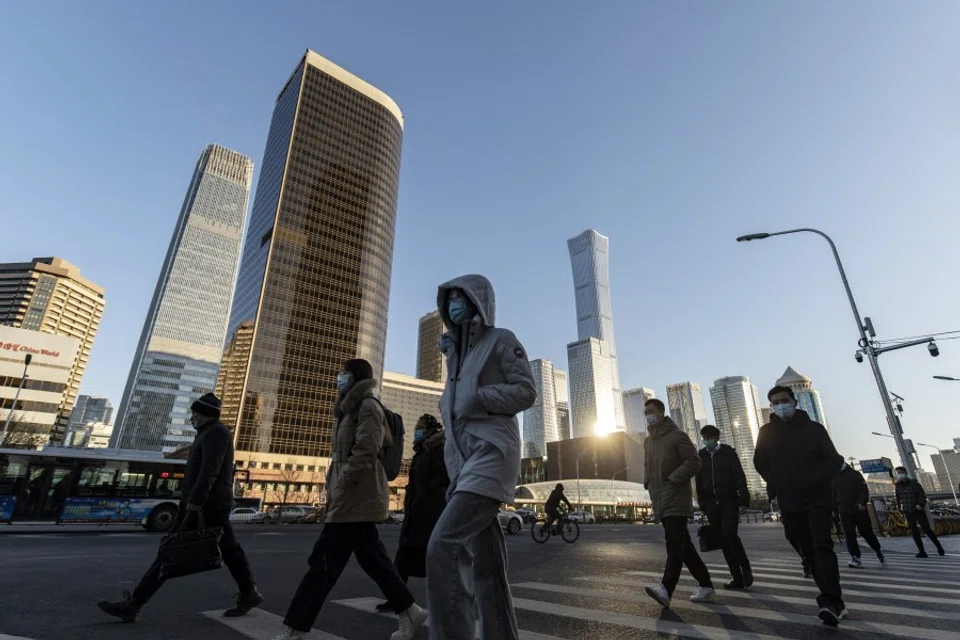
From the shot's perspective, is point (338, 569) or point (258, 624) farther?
point (258, 624)

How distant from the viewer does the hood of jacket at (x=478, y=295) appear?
2.65 m

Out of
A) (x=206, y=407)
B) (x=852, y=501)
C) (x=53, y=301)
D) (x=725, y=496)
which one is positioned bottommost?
(x=852, y=501)

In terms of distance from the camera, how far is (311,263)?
96375mm

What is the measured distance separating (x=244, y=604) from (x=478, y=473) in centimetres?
296

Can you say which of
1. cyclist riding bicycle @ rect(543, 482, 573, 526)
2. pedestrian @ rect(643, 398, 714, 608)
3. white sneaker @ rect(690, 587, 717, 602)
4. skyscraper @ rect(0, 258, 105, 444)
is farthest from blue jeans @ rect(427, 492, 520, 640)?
skyscraper @ rect(0, 258, 105, 444)

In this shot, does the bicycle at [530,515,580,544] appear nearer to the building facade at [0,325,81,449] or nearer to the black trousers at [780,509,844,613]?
the black trousers at [780,509,844,613]

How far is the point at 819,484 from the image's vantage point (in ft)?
14.1

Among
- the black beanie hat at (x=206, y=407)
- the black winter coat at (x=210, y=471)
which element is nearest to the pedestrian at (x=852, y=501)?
the black winter coat at (x=210, y=471)

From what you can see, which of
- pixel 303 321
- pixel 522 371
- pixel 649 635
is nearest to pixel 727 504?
pixel 649 635

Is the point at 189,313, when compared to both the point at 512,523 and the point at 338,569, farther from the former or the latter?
the point at 338,569

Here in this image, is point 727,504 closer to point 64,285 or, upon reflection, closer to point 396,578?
point 396,578

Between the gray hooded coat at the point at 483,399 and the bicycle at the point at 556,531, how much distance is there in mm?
13679

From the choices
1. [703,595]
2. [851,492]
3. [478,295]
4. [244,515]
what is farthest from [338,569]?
[244,515]

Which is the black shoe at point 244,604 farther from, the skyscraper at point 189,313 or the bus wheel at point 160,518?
the skyscraper at point 189,313
